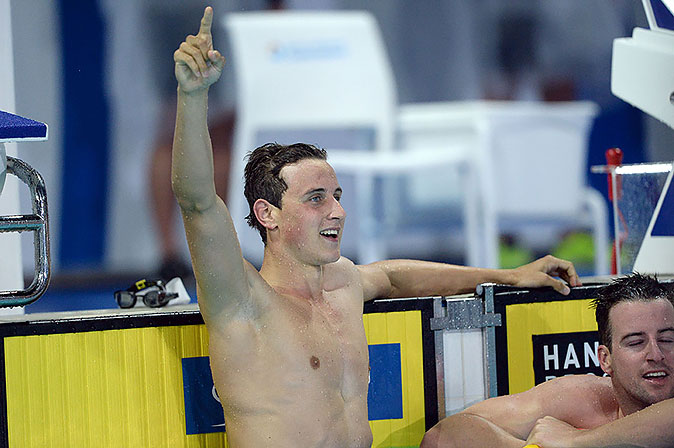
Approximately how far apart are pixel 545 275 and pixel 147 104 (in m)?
5.22

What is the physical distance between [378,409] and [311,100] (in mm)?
4721

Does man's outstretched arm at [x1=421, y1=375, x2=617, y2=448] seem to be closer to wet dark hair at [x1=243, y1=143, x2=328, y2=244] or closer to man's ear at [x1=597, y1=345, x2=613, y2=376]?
man's ear at [x1=597, y1=345, x2=613, y2=376]

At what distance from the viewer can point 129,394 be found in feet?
8.50

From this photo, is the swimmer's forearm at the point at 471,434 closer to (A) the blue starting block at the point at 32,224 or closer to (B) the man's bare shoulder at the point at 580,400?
(B) the man's bare shoulder at the point at 580,400

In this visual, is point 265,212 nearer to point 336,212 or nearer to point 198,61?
point 336,212

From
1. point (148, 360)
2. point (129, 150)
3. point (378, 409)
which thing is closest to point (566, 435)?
point (378, 409)

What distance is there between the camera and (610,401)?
2551mm

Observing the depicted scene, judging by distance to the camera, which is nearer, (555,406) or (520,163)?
(555,406)

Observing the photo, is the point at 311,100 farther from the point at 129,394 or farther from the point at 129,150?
the point at 129,394

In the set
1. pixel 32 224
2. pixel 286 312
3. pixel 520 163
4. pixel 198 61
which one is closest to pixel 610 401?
pixel 286 312

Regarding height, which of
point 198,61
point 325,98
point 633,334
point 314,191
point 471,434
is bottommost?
point 471,434

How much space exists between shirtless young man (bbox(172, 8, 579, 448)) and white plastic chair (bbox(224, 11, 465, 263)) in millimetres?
4485

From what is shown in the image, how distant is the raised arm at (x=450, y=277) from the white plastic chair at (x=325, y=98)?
13.5 feet

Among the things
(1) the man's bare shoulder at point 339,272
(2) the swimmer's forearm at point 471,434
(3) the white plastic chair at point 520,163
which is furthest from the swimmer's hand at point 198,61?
(3) the white plastic chair at point 520,163
